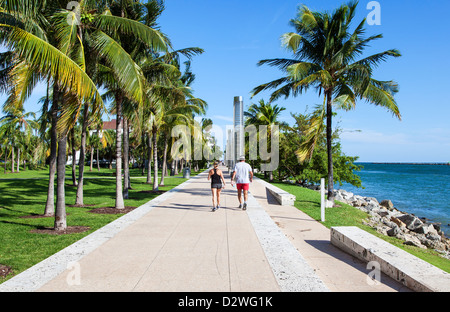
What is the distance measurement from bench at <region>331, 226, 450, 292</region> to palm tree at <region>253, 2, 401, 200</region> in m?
6.62

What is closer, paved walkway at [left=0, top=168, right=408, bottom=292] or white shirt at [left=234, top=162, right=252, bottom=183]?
paved walkway at [left=0, top=168, right=408, bottom=292]

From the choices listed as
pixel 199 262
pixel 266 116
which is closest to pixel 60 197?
pixel 199 262

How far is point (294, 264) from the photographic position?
5.18 m

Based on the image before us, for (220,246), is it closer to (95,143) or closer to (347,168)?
(347,168)

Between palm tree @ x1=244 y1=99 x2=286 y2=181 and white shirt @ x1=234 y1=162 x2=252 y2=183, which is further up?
palm tree @ x1=244 y1=99 x2=286 y2=181

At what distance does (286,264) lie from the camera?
5.17m

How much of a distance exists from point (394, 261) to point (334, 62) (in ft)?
30.4

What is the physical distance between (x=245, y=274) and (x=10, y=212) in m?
11.0

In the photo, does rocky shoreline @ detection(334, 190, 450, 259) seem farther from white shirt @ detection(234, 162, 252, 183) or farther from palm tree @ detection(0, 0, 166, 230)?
palm tree @ detection(0, 0, 166, 230)

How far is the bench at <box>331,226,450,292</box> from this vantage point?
414 cm

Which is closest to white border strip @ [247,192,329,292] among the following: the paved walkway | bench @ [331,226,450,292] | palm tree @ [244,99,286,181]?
the paved walkway

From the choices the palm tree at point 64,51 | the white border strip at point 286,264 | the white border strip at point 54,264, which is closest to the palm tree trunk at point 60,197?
the palm tree at point 64,51

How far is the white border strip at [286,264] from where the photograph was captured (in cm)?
429

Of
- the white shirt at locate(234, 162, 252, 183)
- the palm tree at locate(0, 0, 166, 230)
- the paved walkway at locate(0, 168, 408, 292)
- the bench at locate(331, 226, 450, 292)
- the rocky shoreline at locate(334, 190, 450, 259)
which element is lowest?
the rocky shoreline at locate(334, 190, 450, 259)
